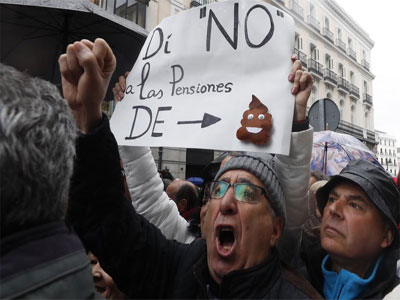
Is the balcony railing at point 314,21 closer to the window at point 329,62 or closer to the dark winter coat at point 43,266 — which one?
the window at point 329,62

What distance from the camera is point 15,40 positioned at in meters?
3.45

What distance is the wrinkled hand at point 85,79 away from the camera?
1198 mm

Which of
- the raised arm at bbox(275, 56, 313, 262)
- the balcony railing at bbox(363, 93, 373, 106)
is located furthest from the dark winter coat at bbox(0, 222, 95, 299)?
the balcony railing at bbox(363, 93, 373, 106)

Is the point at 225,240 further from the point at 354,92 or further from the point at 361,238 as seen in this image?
the point at 354,92

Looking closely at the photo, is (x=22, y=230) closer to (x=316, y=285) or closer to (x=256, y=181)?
(x=256, y=181)

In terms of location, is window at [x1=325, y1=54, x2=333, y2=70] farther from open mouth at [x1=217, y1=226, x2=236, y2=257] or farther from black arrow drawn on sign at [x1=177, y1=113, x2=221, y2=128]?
open mouth at [x1=217, y1=226, x2=236, y2=257]

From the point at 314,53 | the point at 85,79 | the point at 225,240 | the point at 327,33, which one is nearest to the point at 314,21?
the point at 327,33

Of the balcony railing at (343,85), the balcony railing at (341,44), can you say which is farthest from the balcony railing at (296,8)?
the balcony railing at (343,85)

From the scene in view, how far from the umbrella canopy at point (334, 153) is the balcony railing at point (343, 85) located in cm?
2349

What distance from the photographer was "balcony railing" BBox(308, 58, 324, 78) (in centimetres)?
2255

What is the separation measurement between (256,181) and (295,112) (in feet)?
1.08

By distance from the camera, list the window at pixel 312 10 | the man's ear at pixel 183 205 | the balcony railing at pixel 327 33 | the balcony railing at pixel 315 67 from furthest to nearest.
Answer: the balcony railing at pixel 327 33, the window at pixel 312 10, the balcony railing at pixel 315 67, the man's ear at pixel 183 205

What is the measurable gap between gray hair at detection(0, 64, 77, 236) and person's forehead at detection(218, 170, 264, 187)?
767 millimetres

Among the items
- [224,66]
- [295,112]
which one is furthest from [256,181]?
[224,66]
